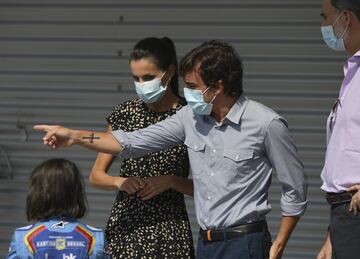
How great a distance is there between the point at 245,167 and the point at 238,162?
4 centimetres

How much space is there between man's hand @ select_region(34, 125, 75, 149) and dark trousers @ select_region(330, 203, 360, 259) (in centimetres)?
130

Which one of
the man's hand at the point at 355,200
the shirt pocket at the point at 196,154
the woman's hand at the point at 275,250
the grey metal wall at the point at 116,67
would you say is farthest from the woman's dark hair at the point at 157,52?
the grey metal wall at the point at 116,67

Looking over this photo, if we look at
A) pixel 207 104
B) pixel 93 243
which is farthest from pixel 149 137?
pixel 93 243

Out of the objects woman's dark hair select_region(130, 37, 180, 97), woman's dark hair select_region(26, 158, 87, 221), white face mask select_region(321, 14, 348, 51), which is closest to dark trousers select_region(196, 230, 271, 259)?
woman's dark hair select_region(26, 158, 87, 221)

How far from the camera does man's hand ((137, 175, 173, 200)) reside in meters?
4.83

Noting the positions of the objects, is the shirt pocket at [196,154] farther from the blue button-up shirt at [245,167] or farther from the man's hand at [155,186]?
the man's hand at [155,186]

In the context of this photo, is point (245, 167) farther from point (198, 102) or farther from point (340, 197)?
point (340, 197)

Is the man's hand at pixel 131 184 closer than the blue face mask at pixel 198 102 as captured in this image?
No

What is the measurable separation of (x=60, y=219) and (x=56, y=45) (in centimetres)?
310

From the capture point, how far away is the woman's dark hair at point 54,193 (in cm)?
418

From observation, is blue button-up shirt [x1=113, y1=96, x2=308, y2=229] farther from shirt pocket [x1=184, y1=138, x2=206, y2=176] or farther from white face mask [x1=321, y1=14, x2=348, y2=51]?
white face mask [x1=321, y1=14, x2=348, y2=51]

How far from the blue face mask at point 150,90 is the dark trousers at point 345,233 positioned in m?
1.23

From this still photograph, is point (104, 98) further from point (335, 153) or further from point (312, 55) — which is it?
point (335, 153)

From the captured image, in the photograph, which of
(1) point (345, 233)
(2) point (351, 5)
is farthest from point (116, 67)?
(1) point (345, 233)
